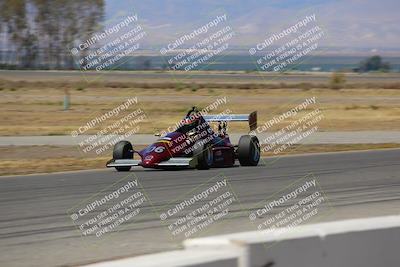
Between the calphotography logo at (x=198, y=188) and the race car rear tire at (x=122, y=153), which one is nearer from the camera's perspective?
the calphotography logo at (x=198, y=188)

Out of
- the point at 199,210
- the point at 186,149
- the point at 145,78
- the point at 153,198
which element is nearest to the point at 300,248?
the point at 199,210

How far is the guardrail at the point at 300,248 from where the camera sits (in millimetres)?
5223

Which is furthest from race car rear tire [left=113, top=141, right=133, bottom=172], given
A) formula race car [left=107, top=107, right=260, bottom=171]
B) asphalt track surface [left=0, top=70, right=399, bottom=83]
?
asphalt track surface [left=0, top=70, right=399, bottom=83]

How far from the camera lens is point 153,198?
14141 millimetres

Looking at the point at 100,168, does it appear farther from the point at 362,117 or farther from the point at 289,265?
the point at 362,117

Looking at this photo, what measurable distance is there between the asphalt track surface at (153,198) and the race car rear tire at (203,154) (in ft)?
0.82

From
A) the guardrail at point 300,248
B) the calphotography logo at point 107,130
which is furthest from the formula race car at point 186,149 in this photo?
the guardrail at point 300,248

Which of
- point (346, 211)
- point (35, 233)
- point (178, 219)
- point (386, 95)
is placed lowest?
point (386, 95)

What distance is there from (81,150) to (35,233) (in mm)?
13273

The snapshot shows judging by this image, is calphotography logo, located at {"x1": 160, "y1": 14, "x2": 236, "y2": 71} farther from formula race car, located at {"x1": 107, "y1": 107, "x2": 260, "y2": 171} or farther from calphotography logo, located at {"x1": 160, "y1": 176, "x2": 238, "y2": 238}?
calphotography logo, located at {"x1": 160, "y1": 176, "x2": 238, "y2": 238}

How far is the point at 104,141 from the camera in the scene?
27.1 metres

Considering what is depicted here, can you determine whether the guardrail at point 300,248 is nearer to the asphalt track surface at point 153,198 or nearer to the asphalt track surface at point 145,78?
the asphalt track surface at point 153,198

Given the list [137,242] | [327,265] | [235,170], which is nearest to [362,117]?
[235,170]

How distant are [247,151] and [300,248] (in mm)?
13397
